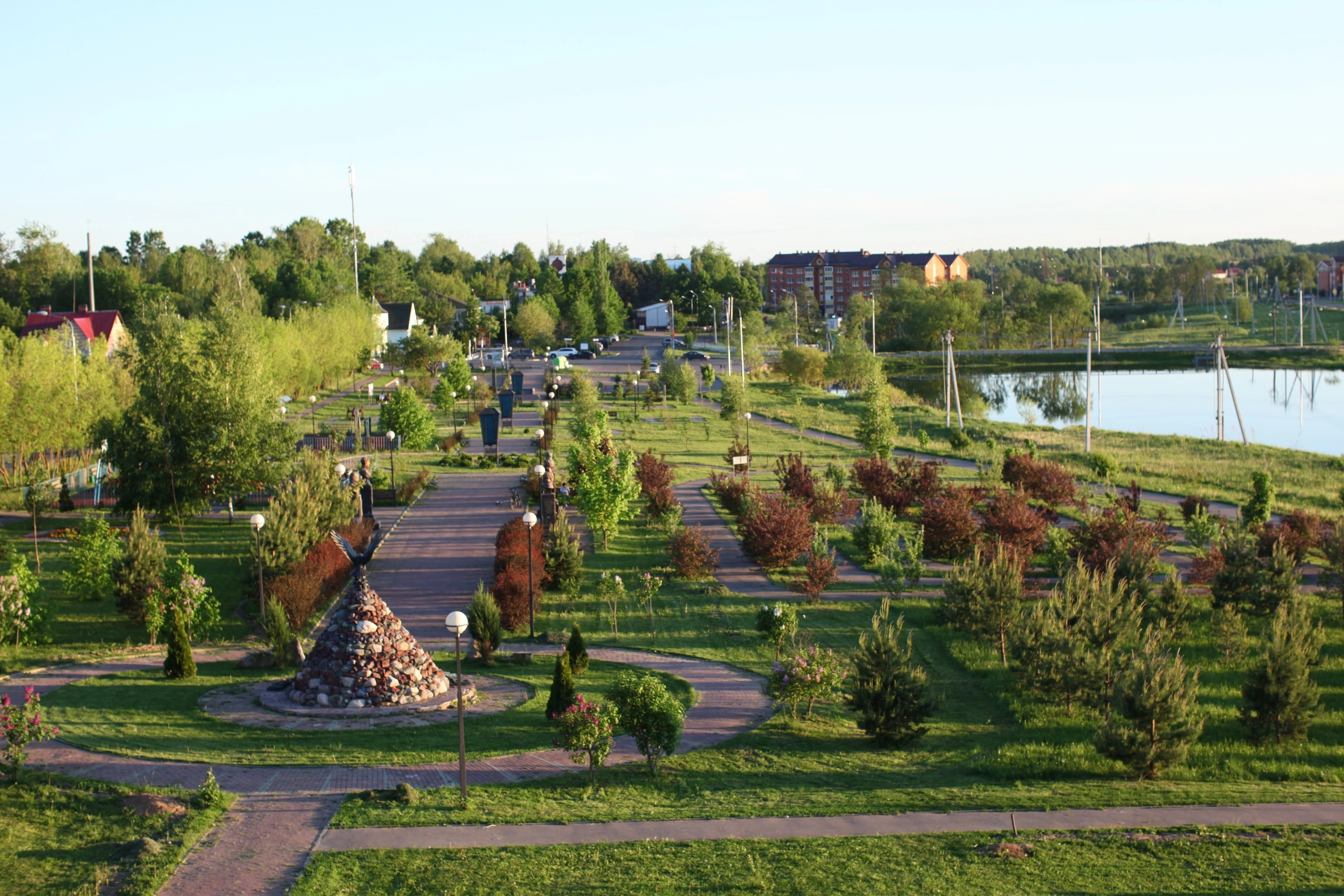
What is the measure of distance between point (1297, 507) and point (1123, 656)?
21050mm

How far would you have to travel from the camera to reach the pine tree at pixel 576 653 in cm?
1828

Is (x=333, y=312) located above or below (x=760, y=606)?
above

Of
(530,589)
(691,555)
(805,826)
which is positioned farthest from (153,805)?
(691,555)

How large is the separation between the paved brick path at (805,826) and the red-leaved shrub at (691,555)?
1384 cm

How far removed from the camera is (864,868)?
1093cm

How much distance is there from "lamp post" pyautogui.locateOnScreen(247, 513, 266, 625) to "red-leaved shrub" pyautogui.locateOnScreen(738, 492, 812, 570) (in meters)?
11.1

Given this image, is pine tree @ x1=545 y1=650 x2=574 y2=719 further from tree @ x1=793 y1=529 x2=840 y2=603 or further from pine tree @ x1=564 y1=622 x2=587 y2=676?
tree @ x1=793 y1=529 x2=840 y2=603

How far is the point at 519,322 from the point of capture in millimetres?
86938

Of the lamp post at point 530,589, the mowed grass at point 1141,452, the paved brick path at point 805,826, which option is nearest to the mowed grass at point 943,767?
the paved brick path at point 805,826

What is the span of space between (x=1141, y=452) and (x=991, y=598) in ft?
101

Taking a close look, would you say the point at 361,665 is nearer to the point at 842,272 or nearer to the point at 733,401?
the point at 733,401

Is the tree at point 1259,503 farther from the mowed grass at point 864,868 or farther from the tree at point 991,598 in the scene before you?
the mowed grass at point 864,868

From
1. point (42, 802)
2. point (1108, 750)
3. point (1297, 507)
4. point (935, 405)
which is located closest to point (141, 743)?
point (42, 802)

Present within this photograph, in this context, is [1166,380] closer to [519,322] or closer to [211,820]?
[519,322]
